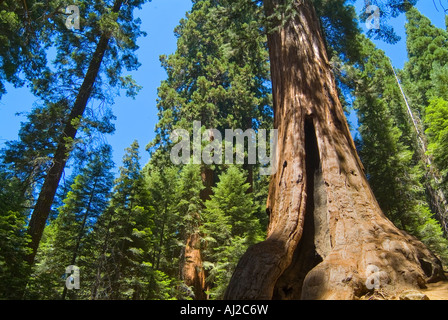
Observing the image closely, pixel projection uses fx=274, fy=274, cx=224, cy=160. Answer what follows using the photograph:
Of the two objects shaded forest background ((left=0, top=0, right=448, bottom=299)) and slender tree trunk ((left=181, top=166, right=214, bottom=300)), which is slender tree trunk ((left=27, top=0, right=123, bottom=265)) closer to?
shaded forest background ((left=0, top=0, right=448, bottom=299))

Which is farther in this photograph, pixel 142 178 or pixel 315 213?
pixel 142 178

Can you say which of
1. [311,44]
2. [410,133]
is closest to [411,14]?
[410,133]

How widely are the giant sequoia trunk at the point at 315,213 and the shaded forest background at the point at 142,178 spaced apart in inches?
54.4

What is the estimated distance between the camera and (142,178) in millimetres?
12859

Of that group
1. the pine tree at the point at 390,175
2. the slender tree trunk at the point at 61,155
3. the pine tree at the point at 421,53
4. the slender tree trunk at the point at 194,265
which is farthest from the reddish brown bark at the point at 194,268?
the pine tree at the point at 421,53

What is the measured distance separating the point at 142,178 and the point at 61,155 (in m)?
5.61

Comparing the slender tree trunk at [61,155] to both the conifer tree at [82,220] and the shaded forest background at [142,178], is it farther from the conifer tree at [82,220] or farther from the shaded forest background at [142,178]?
the conifer tree at [82,220]

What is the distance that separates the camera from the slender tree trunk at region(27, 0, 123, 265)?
6.51 m

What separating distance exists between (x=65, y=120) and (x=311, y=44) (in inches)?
273

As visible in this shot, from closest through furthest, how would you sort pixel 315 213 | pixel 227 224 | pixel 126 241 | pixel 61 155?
pixel 315 213 < pixel 61 155 < pixel 126 241 < pixel 227 224

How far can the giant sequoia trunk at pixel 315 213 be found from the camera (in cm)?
272

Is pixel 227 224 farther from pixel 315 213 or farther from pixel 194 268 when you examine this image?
pixel 315 213

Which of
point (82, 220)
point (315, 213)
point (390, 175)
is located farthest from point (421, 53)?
point (82, 220)
